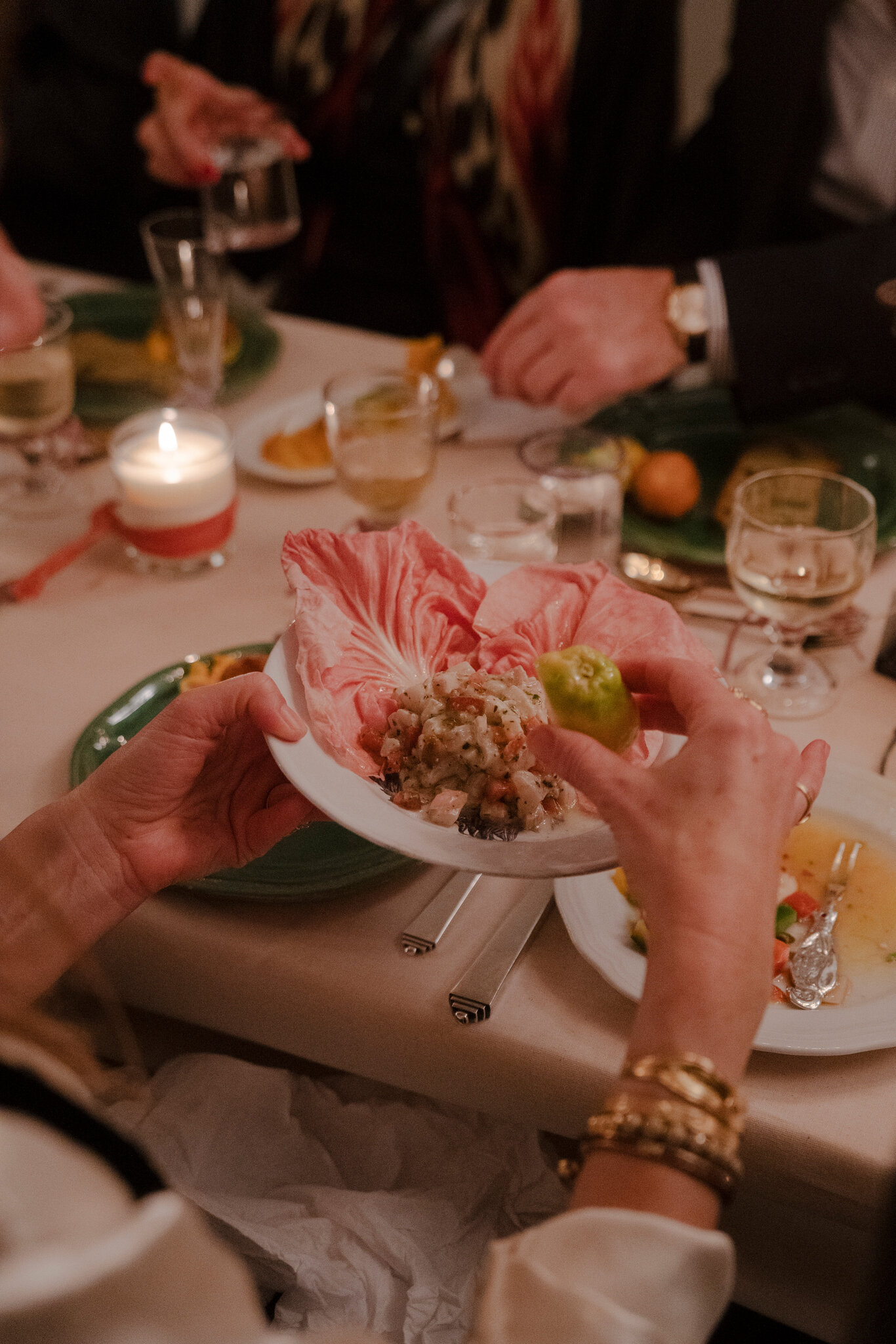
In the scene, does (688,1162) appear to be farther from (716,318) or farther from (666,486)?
(716,318)

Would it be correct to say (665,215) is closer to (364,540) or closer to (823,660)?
(823,660)

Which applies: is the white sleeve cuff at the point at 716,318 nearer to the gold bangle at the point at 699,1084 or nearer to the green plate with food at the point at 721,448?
the green plate with food at the point at 721,448

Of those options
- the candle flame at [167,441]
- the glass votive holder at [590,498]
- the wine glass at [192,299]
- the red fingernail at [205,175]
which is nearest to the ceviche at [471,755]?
the glass votive holder at [590,498]

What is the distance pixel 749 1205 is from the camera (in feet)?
2.89

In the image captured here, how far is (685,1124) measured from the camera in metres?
0.59

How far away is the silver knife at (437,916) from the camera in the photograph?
2.75 feet

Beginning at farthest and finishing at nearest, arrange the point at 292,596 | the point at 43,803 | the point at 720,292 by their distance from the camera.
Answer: the point at 720,292 < the point at 292,596 < the point at 43,803

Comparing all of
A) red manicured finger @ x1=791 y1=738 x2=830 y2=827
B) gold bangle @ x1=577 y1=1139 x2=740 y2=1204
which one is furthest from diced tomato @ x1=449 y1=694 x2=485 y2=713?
Answer: gold bangle @ x1=577 y1=1139 x2=740 y2=1204

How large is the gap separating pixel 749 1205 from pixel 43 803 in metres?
0.71

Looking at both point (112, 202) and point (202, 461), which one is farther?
point (112, 202)

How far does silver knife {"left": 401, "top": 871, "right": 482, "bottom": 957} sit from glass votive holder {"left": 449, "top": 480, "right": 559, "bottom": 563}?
1.53 ft

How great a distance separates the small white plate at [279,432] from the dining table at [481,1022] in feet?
1.36

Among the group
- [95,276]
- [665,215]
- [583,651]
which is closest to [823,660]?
[583,651]

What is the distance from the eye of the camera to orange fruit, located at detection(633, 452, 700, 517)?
1.32 metres
